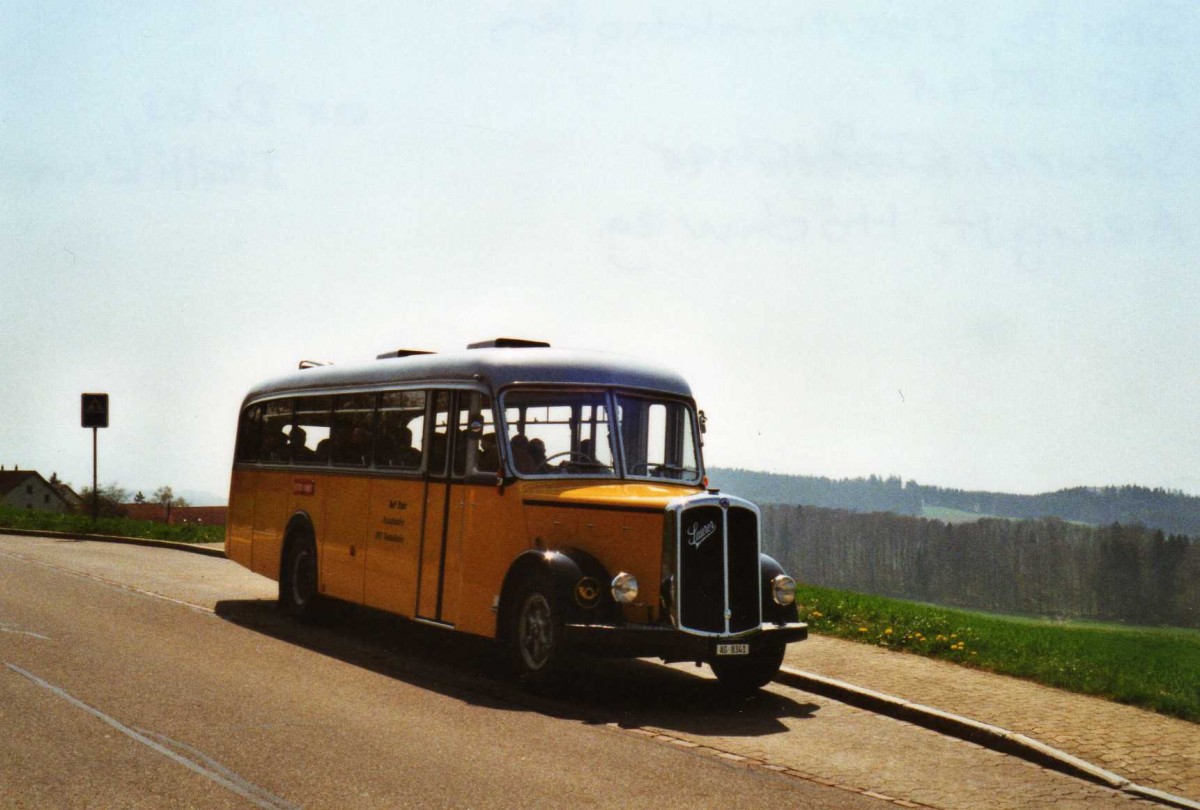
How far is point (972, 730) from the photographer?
29.4ft

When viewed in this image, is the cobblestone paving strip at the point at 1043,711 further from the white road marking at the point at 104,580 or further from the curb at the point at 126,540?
the curb at the point at 126,540

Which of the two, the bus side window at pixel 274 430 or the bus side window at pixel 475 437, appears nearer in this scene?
the bus side window at pixel 475 437

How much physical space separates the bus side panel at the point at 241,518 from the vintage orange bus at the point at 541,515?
240cm

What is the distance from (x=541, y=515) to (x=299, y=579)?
5.63m

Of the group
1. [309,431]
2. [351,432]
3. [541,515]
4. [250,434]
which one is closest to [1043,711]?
[541,515]

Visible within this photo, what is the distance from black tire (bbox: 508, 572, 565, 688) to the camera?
9680mm

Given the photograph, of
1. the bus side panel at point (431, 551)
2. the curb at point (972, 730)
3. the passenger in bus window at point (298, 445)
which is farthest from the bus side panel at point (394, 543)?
the curb at point (972, 730)

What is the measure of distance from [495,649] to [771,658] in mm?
3608

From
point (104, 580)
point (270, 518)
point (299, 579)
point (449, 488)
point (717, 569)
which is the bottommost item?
point (104, 580)

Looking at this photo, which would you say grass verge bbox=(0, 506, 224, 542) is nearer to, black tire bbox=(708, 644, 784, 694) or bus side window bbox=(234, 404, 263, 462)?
bus side window bbox=(234, 404, 263, 462)

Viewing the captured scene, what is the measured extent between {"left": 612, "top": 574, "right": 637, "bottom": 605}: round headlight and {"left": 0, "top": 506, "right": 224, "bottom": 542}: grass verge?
19.4 m

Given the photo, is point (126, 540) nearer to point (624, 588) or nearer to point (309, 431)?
point (309, 431)

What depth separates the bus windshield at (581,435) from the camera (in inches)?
→ 428

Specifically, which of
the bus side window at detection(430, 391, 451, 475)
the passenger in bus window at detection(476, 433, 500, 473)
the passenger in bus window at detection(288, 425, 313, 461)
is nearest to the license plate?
the passenger in bus window at detection(476, 433, 500, 473)
